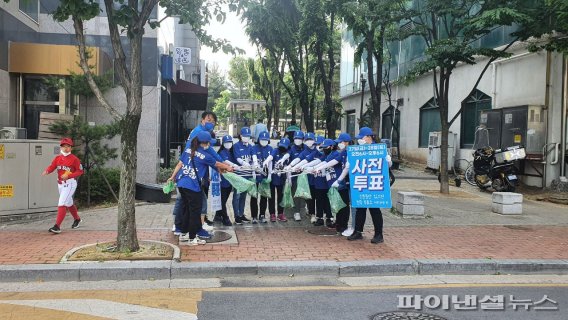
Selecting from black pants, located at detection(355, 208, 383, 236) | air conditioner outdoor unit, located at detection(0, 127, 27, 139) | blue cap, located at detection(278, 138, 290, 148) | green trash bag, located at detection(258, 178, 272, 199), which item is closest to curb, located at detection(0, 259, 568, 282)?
black pants, located at detection(355, 208, 383, 236)

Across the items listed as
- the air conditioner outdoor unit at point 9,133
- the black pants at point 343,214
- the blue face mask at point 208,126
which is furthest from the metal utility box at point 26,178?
the black pants at point 343,214

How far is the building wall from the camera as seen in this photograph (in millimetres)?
14266

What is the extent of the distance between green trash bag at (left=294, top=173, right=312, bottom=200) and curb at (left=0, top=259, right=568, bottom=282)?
2118 millimetres

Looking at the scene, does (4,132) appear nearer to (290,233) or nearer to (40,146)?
(40,146)

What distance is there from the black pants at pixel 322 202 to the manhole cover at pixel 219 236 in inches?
72.1

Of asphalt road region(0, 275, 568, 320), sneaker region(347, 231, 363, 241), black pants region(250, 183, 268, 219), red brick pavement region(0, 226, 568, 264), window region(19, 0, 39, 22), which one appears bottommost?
asphalt road region(0, 275, 568, 320)

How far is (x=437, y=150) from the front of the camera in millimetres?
19172

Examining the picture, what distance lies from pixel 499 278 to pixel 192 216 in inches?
171

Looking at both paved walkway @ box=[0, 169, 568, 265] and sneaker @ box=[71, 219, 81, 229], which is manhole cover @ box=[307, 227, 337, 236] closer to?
paved walkway @ box=[0, 169, 568, 265]

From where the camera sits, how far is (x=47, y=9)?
43.1 ft

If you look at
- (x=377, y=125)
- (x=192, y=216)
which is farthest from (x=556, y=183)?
(x=192, y=216)

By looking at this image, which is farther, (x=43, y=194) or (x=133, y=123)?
(x=43, y=194)

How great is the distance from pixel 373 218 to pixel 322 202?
133cm

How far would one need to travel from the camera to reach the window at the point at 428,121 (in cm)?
2117
